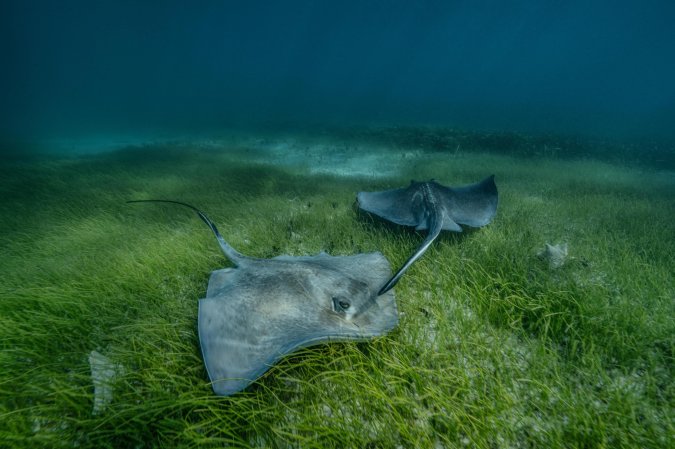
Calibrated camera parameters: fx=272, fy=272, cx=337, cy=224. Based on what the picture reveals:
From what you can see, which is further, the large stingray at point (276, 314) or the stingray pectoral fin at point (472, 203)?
the stingray pectoral fin at point (472, 203)

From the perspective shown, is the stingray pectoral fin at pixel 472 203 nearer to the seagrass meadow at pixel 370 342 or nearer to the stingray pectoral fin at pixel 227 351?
the seagrass meadow at pixel 370 342

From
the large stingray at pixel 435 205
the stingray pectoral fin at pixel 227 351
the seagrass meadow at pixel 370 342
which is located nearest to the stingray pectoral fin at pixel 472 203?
the large stingray at pixel 435 205

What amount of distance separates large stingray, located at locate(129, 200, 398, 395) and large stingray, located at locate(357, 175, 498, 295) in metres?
1.58

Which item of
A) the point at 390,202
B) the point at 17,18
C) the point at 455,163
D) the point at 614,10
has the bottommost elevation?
the point at 455,163

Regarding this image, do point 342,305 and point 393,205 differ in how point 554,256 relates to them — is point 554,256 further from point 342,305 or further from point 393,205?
point 342,305

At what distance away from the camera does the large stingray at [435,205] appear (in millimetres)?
3867

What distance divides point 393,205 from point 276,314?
3.02 m

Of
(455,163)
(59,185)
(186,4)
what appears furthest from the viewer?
(186,4)

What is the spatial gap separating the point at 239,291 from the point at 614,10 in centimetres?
13471

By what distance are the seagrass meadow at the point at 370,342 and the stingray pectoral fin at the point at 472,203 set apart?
0.25 meters

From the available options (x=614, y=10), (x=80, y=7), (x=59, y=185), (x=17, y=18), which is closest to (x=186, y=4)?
(x=80, y=7)

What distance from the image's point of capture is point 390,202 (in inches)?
181

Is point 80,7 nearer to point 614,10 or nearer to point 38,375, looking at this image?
point 38,375

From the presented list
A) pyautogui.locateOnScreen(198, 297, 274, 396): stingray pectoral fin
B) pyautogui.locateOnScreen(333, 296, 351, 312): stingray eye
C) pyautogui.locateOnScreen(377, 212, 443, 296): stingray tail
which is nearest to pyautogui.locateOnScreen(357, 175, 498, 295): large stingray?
pyautogui.locateOnScreen(377, 212, 443, 296): stingray tail
